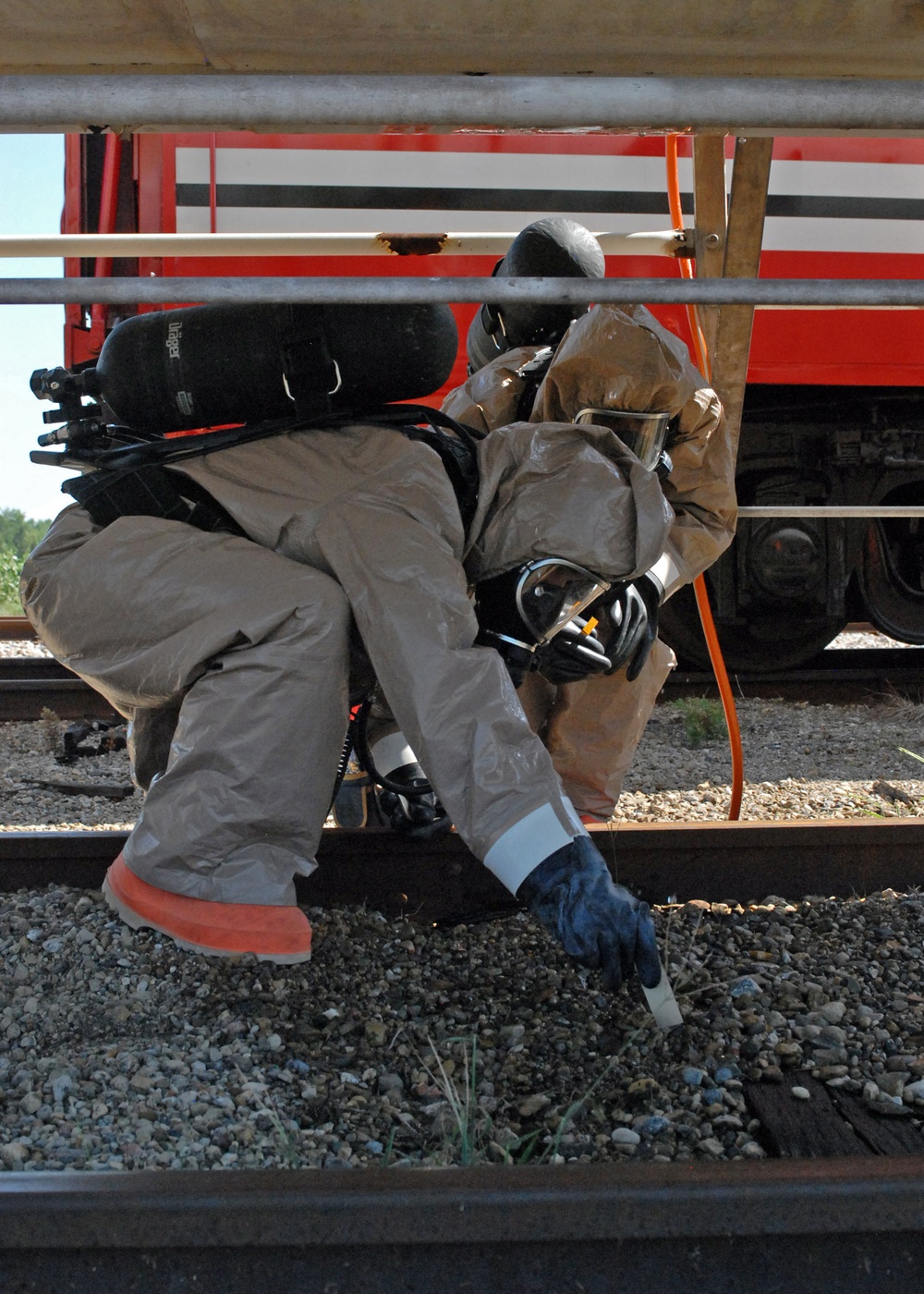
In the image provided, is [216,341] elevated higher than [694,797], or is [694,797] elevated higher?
[216,341]

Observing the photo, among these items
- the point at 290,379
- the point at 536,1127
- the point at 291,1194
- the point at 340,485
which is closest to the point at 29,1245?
the point at 291,1194

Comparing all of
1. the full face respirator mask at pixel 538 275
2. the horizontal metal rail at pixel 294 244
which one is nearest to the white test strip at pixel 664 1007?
the full face respirator mask at pixel 538 275

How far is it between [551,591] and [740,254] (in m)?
1.43

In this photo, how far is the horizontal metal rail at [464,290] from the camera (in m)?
1.51

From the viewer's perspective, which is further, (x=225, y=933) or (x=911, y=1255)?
(x=225, y=933)

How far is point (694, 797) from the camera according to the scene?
3.99 meters

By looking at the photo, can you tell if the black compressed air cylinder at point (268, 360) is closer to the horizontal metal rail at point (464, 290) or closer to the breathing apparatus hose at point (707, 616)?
the horizontal metal rail at point (464, 290)

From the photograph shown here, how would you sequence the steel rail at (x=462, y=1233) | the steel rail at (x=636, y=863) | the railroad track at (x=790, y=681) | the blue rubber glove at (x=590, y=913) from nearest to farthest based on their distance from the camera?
the steel rail at (x=462, y=1233) < the blue rubber glove at (x=590, y=913) < the steel rail at (x=636, y=863) < the railroad track at (x=790, y=681)

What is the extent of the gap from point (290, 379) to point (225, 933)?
1.10 metres

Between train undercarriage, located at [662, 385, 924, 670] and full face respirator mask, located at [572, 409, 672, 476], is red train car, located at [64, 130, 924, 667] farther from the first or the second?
full face respirator mask, located at [572, 409, 672, 476]

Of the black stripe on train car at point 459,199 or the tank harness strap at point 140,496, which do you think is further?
the black stripe on train car at point 459,199

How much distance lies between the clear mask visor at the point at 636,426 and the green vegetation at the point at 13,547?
16.3 feet

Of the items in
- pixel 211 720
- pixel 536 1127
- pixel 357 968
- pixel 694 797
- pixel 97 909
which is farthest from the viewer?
pixel 694 797

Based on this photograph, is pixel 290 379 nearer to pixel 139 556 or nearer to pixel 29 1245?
pixel 139 556
